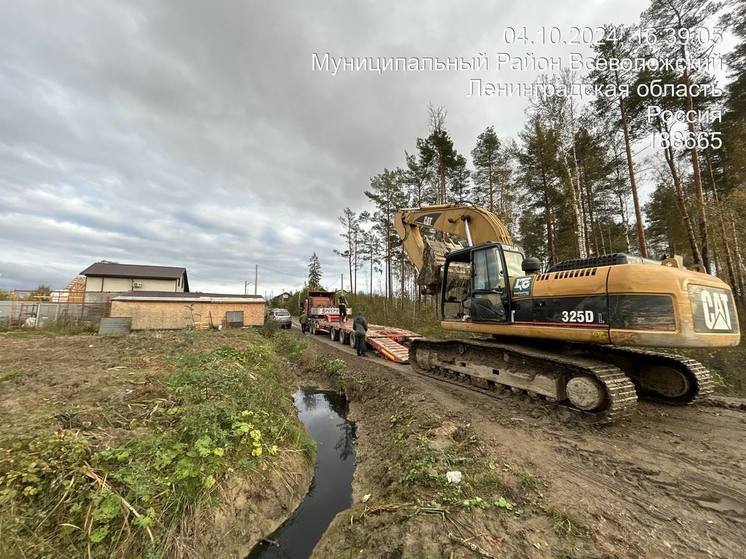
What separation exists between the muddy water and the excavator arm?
458 cm

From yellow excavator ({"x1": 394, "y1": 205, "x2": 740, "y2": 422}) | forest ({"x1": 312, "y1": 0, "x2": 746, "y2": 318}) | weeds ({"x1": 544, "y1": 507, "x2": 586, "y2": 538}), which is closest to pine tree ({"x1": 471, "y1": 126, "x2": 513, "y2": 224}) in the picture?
forest ({"x1": 312, "y1": 0, "x2": 746, "y2": 318})

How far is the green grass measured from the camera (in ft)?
8.25

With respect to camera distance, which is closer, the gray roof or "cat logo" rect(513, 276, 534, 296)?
"cat logo" rect(513, 276, 534, 296)

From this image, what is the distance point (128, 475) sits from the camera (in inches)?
116

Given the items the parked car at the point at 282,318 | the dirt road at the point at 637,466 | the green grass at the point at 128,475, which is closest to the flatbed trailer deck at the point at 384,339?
the dirt road at the point at 637,466

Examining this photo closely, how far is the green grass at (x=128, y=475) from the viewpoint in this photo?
2514 mm

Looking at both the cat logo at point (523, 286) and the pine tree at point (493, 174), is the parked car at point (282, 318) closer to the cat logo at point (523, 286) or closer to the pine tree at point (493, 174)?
the pine tree at point (493, 174)

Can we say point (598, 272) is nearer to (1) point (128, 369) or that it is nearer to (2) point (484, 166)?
(1) point (128, 369)

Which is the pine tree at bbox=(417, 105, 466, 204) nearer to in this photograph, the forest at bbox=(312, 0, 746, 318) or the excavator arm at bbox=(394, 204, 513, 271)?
the forest at bbox=(312, 0, 746, 318)

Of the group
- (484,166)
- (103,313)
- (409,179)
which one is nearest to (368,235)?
(409,179)

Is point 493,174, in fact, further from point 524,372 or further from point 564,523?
point 564,523

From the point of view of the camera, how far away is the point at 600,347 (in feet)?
19.2

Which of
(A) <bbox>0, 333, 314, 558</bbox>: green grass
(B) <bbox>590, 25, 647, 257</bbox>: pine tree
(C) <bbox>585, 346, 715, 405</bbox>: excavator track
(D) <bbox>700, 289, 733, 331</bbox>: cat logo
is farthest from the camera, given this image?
(B) <bbox>590, 25, 647, 257</bbox>: pine tree

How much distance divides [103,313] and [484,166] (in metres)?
25.8
